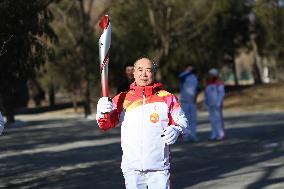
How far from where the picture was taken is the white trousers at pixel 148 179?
5941 millimetres

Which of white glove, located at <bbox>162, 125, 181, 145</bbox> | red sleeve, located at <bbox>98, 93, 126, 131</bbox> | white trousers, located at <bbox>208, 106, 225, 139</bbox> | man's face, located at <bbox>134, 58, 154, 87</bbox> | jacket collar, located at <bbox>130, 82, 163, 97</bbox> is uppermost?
man's face, located at <bbox>134, 58, 154, 87</bbox>

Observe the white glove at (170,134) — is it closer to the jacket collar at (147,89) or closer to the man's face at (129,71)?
the jacket collar at (147,89)

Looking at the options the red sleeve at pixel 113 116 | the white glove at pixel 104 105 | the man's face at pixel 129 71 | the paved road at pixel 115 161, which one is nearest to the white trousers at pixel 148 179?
the red sleeve at pixel 113 116

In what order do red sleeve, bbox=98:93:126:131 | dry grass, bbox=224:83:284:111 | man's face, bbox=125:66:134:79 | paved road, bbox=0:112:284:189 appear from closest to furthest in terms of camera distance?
red sleeve, bbox=98:93:126:131 < man's face, bbox=125:66:134:79 < paved road, bbox=0:112:284:189 < dry grass, bbox=224:83:284:111

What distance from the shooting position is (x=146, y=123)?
233 inches

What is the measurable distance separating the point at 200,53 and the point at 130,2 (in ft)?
21.0

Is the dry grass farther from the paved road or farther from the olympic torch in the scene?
the olympic torch

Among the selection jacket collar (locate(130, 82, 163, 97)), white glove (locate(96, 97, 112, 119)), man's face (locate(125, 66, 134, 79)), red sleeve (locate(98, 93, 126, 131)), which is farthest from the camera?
man's face (locate(125, 66, 134, 79))

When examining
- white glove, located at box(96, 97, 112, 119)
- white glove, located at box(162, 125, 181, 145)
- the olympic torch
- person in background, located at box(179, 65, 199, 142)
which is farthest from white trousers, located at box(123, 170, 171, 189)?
person in background, located at box(179, 65, 199, 142)

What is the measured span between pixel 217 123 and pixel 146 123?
39.7 feet

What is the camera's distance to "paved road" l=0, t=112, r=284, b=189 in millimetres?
10758

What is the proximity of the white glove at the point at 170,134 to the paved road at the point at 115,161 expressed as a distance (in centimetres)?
434

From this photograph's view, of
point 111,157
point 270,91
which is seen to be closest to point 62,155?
point 111,157

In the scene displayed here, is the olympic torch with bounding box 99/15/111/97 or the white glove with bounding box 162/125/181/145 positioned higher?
the olympic torch with bounding box 99/15/111/97
